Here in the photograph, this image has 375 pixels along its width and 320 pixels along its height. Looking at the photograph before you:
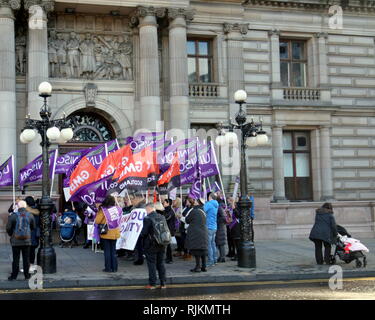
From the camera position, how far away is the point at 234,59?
28547 mm

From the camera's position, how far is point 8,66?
24281 mm

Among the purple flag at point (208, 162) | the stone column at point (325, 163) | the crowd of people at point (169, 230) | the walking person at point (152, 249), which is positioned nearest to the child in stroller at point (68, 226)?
the crowd of people at point (169, 230)

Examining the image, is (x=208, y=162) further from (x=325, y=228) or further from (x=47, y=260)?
(x=47, y=260)

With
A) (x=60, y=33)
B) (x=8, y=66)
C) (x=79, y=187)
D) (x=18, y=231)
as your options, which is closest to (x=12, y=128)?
(x=8, y=66)

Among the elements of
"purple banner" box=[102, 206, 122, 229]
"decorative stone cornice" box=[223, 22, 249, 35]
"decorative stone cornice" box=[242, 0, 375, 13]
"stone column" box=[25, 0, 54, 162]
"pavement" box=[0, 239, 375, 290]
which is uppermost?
"decorative stone cornice" box=[242, 0, 375, 13]

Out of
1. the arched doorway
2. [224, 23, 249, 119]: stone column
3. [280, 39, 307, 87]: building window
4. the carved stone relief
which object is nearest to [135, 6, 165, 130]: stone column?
the carved stone relief

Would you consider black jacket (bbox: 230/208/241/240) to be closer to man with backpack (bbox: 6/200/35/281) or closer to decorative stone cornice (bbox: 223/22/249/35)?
man with backpack (bbox: 6/200/35/281)

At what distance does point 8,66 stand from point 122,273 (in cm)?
1278

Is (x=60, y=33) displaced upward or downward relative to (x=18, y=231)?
upward

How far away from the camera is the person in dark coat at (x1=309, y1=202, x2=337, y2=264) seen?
55.1 feet

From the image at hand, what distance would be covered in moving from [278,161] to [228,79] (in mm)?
4877

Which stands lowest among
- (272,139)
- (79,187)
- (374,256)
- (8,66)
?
(374,256)

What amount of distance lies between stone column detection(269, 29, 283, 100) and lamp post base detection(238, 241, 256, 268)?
14.7 m

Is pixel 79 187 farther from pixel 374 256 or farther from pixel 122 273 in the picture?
pixel 374 256
